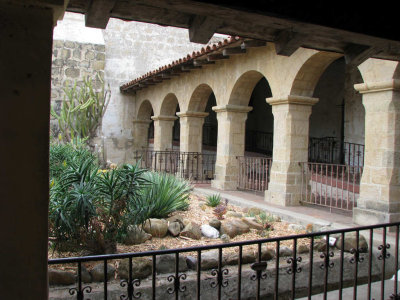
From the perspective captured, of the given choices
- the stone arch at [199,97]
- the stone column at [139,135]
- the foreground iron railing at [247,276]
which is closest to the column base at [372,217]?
the foreground iron railing at [247,276]

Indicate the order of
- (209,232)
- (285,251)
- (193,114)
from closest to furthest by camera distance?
(285,251) → (209,232) → (193,114)

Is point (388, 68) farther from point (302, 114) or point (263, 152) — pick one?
point (263, 152)

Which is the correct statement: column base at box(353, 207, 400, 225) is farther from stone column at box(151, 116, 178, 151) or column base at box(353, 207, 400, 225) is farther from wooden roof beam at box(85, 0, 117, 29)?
stone column at box(151, 116, 178, 151)

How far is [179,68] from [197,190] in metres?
3.93

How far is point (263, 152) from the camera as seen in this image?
690 inches

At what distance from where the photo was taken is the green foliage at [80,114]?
12867 mm

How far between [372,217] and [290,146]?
2.49m

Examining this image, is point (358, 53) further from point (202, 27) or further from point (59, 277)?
point (59, 277)

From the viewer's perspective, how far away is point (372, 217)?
19.9 feet

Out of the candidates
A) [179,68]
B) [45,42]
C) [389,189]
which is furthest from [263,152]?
[45,42]

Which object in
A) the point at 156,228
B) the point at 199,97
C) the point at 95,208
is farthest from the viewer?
the point at 199,97

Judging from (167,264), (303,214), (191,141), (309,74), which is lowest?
(167,264)

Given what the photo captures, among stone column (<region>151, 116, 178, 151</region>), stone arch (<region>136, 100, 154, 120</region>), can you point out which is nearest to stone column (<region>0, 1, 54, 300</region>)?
stone column (<region>151, 116, 178, 151</region>)

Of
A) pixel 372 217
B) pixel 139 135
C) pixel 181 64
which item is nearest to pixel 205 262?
pixel 372 217
